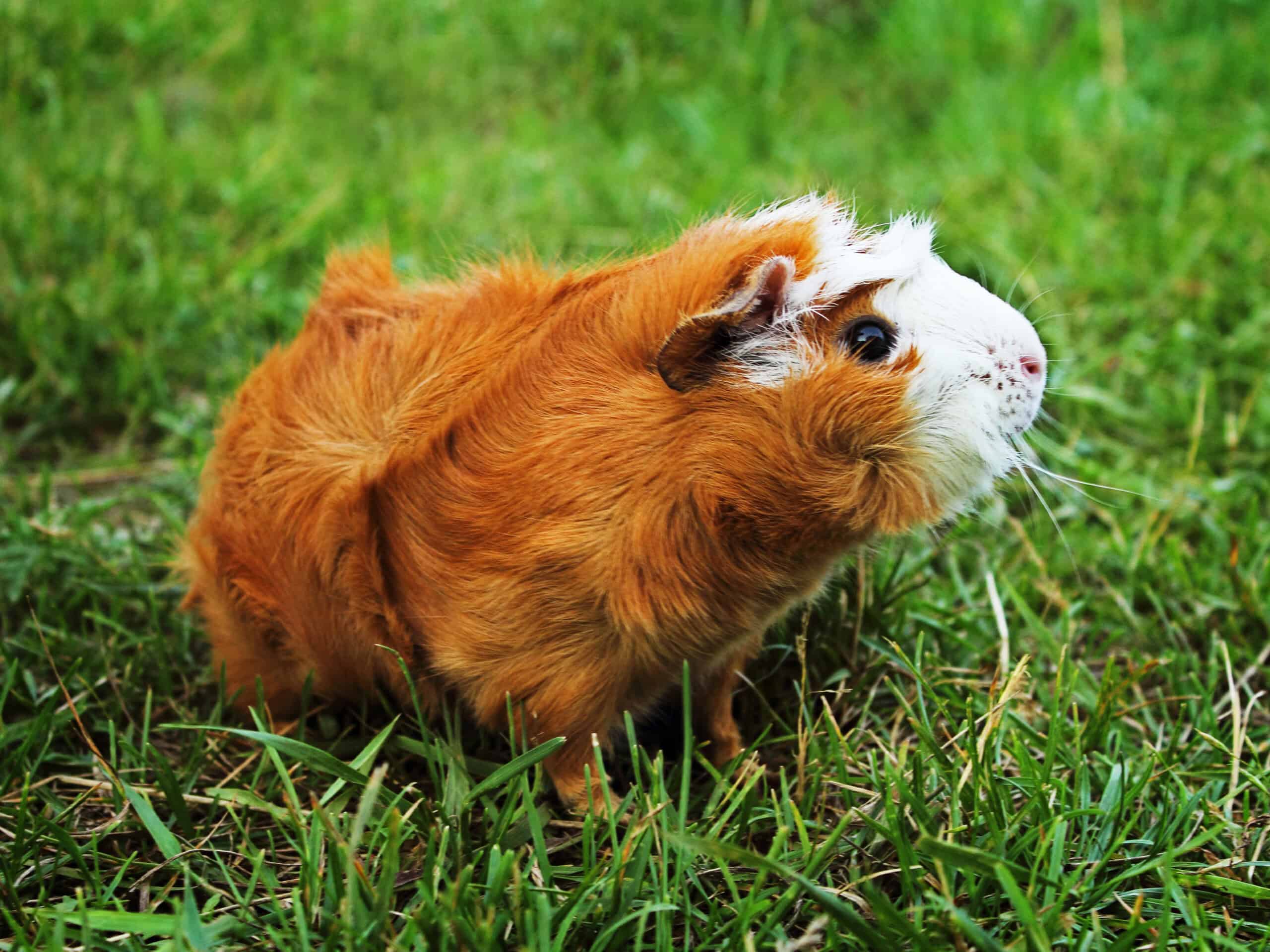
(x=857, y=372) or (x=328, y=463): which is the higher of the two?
(x=857, y=372)

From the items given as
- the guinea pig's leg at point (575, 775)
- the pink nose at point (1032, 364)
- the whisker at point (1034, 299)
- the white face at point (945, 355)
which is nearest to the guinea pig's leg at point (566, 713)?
the guinea pig's leg at point (575, 775)

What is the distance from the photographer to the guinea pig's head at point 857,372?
5.58 feet

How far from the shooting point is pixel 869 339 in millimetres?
1744

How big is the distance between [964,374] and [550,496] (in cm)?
67

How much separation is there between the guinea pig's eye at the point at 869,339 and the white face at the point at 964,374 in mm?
17

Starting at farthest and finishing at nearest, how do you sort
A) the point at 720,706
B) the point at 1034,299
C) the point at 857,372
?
the point at 1034,299 → the point at 720,706 → the point at 857,372

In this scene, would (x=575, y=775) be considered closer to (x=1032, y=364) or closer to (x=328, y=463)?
(x=328, y=463)

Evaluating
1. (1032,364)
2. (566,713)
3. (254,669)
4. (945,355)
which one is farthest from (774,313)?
(254,669)

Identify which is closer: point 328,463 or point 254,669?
point 328,463

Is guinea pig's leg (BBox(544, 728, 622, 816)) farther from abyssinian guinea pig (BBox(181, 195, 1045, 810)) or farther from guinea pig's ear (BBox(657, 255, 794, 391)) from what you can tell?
guinea pig's ear (BBox(657, 255, 794, 391))

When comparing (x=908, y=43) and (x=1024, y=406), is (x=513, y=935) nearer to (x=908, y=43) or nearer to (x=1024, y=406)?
(x=1024, y=406)

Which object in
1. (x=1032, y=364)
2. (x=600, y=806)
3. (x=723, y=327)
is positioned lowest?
(x=600, y=806)

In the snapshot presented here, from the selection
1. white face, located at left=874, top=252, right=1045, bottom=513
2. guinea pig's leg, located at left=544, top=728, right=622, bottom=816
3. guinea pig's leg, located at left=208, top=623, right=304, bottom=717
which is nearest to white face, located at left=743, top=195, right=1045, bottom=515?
white face, located at left=874, top=252, right=1045, bottom=513

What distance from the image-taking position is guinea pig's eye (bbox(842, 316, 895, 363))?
1.74 meters
